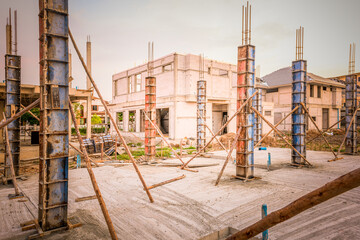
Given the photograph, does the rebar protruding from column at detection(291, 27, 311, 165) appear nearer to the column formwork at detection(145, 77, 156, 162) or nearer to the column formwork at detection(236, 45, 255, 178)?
the column formwork at detection(236, 45, 255, 178)

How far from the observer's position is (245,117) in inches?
327

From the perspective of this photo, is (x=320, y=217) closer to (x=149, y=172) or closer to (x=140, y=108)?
(x=149, y=172)

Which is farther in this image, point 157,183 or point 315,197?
point 157,183

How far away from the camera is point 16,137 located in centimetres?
859

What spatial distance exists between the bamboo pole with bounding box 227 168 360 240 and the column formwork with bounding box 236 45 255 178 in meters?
6.41

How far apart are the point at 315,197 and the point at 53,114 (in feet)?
15.1

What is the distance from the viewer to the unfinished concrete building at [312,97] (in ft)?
106

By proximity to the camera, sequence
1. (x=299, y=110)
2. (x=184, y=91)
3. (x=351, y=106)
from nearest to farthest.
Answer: (x=299, y=110), (x=351, y=106), (x=184, y=91)

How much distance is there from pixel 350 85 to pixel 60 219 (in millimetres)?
16603

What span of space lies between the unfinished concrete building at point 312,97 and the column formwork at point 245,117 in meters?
23.9

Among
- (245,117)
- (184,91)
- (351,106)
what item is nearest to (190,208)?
(245,117)

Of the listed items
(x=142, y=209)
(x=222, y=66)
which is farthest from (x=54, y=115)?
(x=222, y=66)

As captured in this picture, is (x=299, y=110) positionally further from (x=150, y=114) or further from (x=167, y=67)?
(x=167, y=67)

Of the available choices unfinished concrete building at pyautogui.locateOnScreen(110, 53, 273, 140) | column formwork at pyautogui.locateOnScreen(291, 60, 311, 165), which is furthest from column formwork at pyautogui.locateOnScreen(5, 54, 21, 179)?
unfinished concrete building at pyautogui.locateOnScreen(110, 53, 273, 140)
